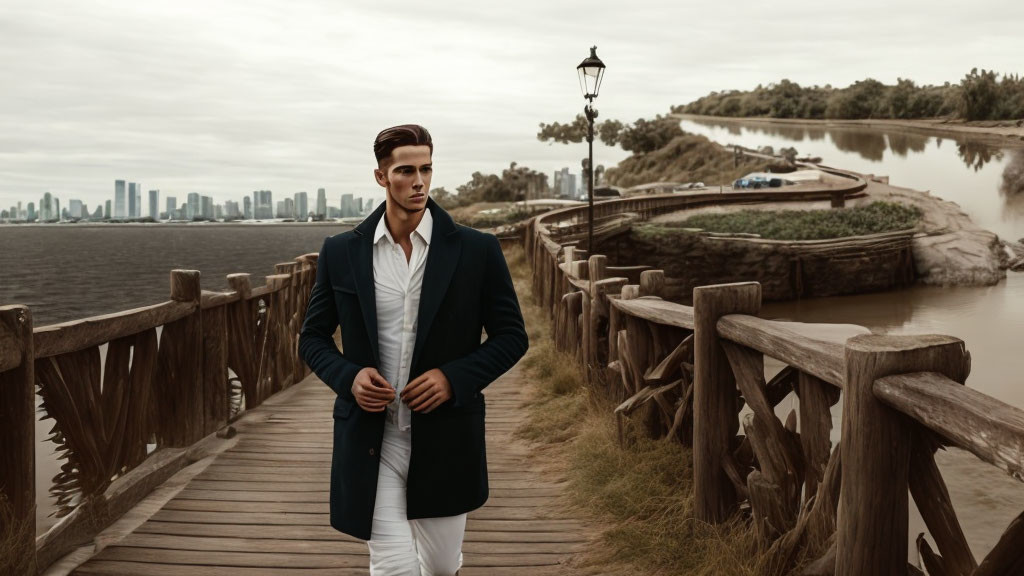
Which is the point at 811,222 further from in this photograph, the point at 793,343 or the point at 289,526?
the point at 793,343

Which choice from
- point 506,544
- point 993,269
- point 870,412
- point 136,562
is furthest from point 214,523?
point 993,269

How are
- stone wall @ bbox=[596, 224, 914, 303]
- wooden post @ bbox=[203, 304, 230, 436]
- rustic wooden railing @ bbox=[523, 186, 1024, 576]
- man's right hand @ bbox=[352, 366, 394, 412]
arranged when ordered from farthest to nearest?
stone wall @ bbox=[596, 224, 914, 303]
wooden post @ bbox=[203, 304, 230, 436]
man's right hand @ bbox=[352, 366, 394, 412]
rustic wooden railing @ bbox=[523, 186, 1024, 576]

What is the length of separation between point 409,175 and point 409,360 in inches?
22.4

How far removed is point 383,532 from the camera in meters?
2.73

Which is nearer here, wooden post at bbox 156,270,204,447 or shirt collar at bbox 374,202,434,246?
shirt collar at bbox 374,202,434,246

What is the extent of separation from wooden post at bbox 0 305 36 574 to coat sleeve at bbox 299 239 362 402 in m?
1.58

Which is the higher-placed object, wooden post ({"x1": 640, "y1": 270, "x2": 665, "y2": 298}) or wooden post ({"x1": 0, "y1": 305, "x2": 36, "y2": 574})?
wooden post ({"x1": 640, "y1": 270, "x2": 665, "y2": 298})

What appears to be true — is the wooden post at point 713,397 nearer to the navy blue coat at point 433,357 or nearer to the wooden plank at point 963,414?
the navy blue coat at point 433,357

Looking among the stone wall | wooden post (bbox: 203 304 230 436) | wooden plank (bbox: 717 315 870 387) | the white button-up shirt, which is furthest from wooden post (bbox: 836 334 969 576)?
the stone wall

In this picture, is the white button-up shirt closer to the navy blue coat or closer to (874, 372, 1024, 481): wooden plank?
the navy blue coat

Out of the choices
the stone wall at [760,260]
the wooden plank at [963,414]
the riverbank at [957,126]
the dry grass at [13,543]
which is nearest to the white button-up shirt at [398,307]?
the wooden plank at [963,414]

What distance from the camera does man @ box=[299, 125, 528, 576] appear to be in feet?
8.84

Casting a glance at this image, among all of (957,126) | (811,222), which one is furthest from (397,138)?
(957,126)

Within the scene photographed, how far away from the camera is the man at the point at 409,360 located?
8.84ft
